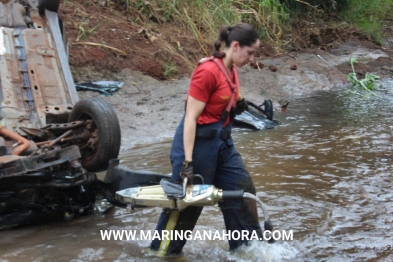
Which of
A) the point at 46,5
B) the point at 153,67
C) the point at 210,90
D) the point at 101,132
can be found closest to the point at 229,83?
the point at 210,90

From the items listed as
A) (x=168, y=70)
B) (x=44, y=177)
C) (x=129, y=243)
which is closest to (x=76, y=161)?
(x=44, y=177)

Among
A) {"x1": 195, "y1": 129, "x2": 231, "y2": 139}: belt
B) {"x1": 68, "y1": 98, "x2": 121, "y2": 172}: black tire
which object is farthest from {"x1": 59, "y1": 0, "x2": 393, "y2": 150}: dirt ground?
{"x1": 195, "y1": 129, "x2": 231, "y2": 139}: belt

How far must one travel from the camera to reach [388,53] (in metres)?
18.6

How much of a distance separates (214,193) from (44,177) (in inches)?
69.8

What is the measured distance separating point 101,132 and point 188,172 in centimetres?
171

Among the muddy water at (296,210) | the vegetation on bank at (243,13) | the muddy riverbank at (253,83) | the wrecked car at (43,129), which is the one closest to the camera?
the muddy water at (296,210)

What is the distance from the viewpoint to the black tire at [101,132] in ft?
17.2

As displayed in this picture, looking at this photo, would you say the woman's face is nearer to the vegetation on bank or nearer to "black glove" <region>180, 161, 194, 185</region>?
"black glove" <region>180, 161, 194, 185</region>

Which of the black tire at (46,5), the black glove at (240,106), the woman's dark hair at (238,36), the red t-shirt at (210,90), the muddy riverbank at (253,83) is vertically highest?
the woman's dark hair at (238,36)

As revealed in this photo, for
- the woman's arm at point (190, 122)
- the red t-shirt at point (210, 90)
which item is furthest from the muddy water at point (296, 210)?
the red t-shirt at point (210, 90)

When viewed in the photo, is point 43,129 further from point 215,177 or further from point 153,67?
point 153,67

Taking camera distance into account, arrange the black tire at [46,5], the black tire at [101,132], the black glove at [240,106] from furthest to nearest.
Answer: the black tire at [46,5] → the black tire at [101,132] → the black glove at [240,106]

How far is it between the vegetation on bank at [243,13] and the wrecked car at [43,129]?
639 centimetres

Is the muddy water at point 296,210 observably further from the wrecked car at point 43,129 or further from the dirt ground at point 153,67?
the dirt ground at point 153,67
